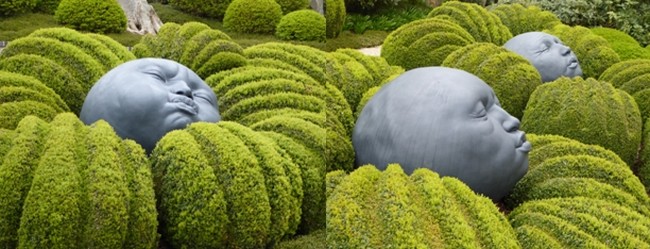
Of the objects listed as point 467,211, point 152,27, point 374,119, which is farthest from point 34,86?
point 467,211

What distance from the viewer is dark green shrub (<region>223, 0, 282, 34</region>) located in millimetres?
4473

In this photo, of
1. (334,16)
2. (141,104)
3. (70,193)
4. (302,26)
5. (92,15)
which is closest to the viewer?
(70,193)

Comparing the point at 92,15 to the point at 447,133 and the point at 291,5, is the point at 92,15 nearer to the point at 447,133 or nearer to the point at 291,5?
the point at 291,5

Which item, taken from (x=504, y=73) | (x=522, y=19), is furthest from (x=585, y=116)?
(x=522, y=19)

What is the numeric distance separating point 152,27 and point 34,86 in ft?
2.45

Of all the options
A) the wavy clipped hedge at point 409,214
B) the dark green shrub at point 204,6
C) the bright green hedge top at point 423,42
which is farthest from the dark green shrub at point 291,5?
the bright green hedge top at point 423,42

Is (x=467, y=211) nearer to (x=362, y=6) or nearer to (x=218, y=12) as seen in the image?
(x=218, y=12)

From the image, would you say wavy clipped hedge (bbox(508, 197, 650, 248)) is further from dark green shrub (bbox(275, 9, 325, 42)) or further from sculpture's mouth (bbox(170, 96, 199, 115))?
sculpture's mouth (bbox(170, 96, 199, 115))

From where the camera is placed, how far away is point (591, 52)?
782 cm

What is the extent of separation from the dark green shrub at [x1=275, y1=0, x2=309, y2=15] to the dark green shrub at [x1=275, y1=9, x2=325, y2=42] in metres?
0.03

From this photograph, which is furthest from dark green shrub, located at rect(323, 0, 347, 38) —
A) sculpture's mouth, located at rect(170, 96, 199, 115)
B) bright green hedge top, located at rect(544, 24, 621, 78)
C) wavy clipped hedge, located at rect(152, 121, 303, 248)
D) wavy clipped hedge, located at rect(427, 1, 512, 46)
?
bright green hedge top, located at rect(544, 24, 621, 78)

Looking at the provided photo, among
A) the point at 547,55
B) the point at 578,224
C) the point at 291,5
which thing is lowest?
the point at 547,55

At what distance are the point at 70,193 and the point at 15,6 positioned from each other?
106cm

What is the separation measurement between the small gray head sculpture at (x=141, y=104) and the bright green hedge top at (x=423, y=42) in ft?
11.6
